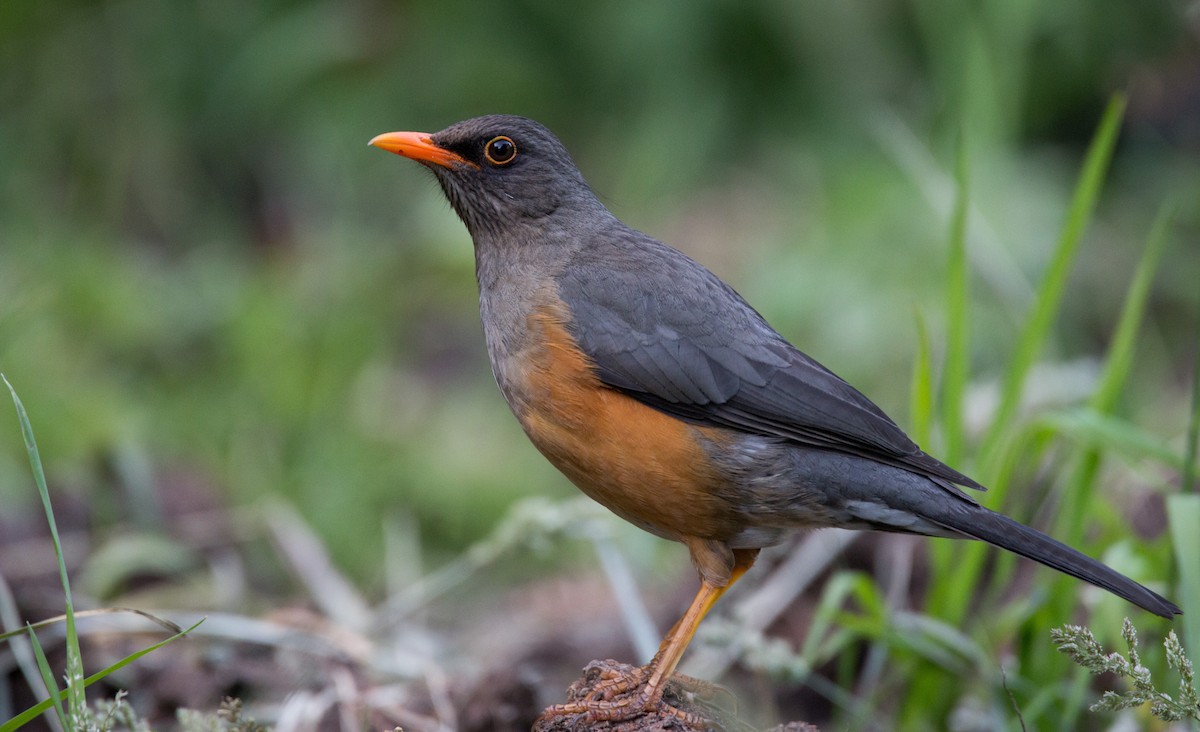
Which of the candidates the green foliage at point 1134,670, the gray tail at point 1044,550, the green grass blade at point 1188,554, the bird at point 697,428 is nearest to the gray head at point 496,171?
the bird at point 697,428

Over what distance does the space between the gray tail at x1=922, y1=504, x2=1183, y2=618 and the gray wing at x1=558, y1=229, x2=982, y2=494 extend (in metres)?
0.13

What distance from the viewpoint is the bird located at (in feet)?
14.1

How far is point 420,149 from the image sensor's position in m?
5.05

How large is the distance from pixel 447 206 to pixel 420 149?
3938mm

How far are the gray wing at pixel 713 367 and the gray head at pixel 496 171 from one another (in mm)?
530

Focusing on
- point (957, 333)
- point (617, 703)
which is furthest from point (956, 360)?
point (617, 703)

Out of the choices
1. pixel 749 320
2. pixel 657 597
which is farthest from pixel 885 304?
pixel 749 320

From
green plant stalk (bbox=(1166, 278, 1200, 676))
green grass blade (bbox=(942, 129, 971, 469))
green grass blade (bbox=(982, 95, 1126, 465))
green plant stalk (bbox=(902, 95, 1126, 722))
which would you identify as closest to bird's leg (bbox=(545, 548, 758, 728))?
green plant stalk (bbox=(902, 95, 1126, 722))

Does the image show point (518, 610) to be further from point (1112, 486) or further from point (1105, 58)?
point (1105, 58)

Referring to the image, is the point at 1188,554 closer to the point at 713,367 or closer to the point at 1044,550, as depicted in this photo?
the point at 1044,550

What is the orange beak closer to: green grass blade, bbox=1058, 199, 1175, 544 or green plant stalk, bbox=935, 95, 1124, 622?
green plant stalk, bbox=935, 95, 1124, 622

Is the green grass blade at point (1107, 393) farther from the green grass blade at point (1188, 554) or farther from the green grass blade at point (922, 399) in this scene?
the green grass blade at point (922, 399)

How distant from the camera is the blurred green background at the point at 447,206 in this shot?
7.37 m

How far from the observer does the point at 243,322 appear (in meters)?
7.55
